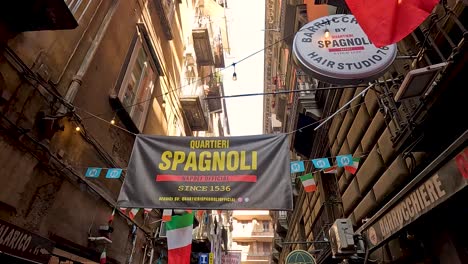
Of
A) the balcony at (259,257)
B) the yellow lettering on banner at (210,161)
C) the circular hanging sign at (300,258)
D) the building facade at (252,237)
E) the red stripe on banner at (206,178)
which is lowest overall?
the circular hanging sign at (300,258)

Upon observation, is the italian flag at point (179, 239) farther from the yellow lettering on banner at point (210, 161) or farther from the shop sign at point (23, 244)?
the shop sign at point (23, 244)

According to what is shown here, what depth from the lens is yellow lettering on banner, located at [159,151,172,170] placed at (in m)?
4.96

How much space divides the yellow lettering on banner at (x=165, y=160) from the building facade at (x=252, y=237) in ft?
131

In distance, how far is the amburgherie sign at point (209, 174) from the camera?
4574mm

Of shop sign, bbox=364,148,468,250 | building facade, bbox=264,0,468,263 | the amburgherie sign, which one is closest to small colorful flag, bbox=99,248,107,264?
the amburgherie sign

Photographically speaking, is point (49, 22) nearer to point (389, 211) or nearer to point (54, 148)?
point (54, 148)

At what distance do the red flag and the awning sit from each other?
1420mm

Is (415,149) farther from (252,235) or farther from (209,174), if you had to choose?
(252,235)

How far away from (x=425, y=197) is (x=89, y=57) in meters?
6.20

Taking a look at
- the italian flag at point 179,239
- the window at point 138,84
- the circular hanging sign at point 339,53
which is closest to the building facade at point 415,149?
the circular hanging sign at point 339,53

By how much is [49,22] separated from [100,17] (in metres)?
2.51

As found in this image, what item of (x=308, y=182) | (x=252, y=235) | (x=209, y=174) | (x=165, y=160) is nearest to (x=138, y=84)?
(x=165, y=160)

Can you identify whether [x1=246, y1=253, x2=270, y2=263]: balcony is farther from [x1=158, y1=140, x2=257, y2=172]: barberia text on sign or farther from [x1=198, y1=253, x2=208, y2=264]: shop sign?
[x1=158, y1=140, x2=257, y2=172]: barberia text on sign

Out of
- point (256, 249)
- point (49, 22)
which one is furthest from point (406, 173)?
point (256, 249)
